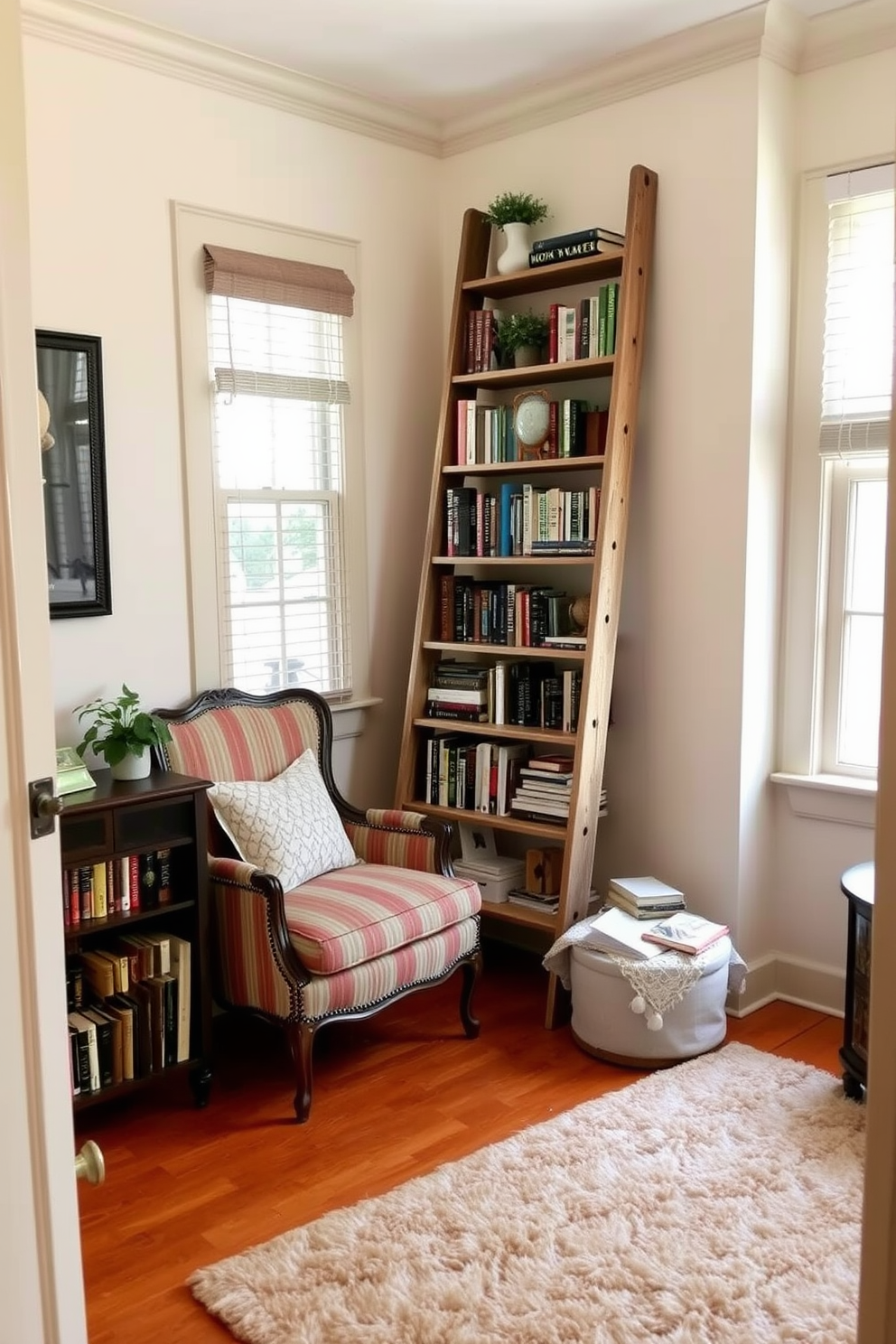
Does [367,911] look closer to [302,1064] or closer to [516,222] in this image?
[302,1064]

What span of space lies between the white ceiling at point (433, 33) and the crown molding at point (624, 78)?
0.11 feet

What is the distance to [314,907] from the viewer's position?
3133 mm

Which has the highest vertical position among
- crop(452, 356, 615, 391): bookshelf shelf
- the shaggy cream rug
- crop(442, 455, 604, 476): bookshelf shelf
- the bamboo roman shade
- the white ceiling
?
the white ceiling

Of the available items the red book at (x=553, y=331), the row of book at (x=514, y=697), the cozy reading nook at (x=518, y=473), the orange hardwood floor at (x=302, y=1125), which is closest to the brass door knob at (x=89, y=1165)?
the orange hardwood floor at (x=302, y=1125)

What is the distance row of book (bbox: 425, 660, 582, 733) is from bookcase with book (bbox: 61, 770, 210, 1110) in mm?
1066

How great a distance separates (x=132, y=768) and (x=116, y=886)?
32 centimetres

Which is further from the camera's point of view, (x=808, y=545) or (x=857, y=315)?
(x=808, y=545)

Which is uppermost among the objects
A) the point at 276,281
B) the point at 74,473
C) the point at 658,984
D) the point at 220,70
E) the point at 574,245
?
the point at 220,70

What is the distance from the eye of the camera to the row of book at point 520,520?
363cm

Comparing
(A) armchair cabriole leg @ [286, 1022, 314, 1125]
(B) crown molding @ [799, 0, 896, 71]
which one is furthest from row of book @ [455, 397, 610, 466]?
(A) armchair cabriole leg @ [286, 1022, 314, 1125]

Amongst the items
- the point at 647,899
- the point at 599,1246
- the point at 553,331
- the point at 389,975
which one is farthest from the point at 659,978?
the point at 553,331

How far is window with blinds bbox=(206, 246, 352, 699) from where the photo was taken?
3.58 metres

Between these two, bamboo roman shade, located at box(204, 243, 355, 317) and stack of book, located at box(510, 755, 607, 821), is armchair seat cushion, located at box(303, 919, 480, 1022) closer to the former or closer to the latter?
stack of book, located at box(510, 755, 607, 821)

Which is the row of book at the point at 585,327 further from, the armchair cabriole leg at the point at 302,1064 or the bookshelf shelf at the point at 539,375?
the armchair cabriole leg at the point at 302,1064
